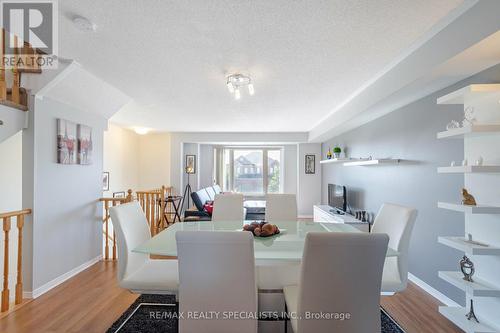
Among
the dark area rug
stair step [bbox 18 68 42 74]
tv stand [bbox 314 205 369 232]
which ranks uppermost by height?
stair step [bbox 18 68 42 74]

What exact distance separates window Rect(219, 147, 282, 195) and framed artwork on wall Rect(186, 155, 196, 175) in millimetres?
1006

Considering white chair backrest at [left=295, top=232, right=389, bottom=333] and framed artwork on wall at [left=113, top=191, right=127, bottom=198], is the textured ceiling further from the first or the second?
framed artwork on wall at [left=113, top=191, right=127, bottom=198]

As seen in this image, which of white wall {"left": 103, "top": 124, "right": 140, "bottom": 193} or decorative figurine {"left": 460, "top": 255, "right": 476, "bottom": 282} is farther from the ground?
white wall {"left": 103, "top": 124, "right": 140, "bottom": 193}

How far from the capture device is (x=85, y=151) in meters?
3.39

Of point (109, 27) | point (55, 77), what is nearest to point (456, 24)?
point (109, 27)

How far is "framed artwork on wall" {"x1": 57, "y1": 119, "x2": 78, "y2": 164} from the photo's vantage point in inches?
115

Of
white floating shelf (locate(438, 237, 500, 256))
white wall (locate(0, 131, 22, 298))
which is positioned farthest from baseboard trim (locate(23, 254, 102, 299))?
white floating shelf (locate(438, 237, 500, 256))

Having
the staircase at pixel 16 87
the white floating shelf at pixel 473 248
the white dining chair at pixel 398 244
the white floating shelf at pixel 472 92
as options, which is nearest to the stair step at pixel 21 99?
the staircase at pixel 16 87

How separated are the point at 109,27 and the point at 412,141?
3317mm

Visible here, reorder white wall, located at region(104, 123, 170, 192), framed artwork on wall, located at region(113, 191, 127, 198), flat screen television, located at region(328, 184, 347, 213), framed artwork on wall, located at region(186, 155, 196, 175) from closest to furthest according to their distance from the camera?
flat screen television, located at region(328, 184, 347, 213), framed artwork on wall, located at region(113, 191, 127, 198), white wall, located at region(104, 123, 170, 192), framed artwork on wall, located at region(186, 155, 196, 175)

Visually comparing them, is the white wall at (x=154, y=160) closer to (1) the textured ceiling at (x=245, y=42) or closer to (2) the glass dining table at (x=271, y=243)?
(1) the textured ceiling at (x=245, y=42)

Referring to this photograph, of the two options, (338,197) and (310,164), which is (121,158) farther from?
(338,197)

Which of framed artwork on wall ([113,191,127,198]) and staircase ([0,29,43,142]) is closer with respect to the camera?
staircase ([0,29,43,142])

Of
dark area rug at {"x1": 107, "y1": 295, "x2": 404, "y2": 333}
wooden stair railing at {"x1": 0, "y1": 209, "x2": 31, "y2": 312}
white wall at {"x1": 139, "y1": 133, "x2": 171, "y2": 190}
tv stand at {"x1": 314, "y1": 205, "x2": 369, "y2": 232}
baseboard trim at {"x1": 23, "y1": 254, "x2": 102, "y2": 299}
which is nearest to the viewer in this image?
dark area rug at {"x1": 107, "y1": 295, "x2": 404, "y2": 333}
